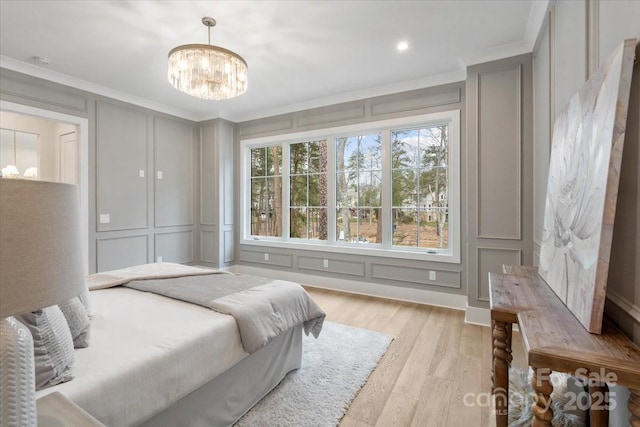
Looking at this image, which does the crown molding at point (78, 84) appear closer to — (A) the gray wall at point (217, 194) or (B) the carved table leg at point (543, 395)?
(A) the gray wall at point (217, 194)

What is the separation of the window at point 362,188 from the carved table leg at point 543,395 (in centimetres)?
254

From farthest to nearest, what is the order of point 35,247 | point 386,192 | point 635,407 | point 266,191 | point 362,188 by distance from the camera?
point 266,191 → point 362,188 → point 386,192 → point 635,407 → point 35,247

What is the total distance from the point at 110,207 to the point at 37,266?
4130 mm

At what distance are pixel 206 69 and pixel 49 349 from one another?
6.16 feet

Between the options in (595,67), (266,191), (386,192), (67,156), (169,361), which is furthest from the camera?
(266,191)

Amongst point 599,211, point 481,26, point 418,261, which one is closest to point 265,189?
point 418,261

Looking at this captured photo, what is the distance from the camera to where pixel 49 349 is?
1.03m

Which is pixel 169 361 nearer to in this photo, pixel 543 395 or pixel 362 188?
pixel 543 395

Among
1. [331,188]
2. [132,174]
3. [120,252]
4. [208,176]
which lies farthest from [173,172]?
[331,188]

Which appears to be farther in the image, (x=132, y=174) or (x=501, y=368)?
(x=132, y=174)

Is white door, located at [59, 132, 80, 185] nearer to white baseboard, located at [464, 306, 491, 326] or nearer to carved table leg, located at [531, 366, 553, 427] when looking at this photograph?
white baseboard, located at [464, 306, 491, 326]

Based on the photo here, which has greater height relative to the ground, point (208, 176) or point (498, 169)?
point (208, 176)

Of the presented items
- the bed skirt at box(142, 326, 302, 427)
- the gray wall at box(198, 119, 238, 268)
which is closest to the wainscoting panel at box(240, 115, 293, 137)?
the gray wall at box(198, 119, 238, 268)

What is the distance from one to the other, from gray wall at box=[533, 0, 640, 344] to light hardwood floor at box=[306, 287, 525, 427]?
104 cm
